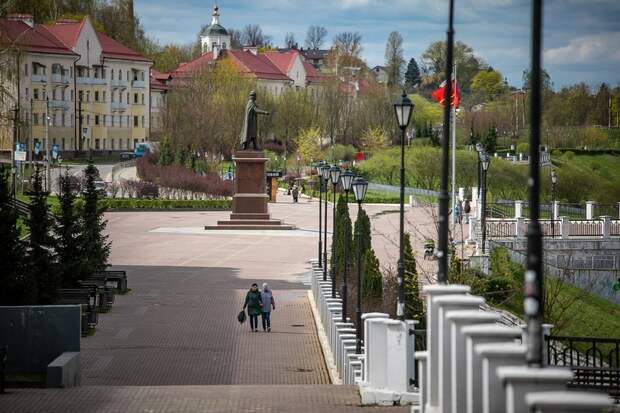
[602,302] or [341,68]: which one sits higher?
[341,68]

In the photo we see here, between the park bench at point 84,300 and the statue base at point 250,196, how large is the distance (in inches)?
1142

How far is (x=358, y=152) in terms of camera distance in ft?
403

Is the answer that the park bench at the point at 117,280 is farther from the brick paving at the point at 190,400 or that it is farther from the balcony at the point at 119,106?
the balcony at the point at 119,106

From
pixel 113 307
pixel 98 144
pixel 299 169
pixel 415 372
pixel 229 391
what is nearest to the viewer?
pixel 415 372

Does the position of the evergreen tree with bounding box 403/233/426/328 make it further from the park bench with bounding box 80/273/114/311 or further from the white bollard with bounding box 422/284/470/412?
the white bollard with bounding box 422/284/470/412

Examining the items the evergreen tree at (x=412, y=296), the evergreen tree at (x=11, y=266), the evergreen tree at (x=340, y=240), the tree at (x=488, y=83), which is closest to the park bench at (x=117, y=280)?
the evergreen tree at (x=340, y=240)

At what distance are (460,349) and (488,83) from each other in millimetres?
175660

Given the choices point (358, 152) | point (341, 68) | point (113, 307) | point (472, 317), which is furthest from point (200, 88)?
point (472, 317)

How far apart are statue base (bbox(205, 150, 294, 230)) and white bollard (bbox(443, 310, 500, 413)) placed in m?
49.9

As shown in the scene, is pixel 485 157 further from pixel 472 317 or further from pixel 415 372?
pixel 472 317

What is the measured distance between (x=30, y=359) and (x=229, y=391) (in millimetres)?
4297

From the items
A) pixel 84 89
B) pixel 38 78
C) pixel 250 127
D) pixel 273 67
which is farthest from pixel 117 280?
pixel 273 67

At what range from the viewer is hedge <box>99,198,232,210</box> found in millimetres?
78375

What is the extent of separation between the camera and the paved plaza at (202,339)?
716 inches
